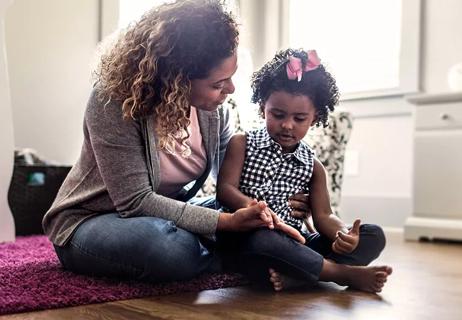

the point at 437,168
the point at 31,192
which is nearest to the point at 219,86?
the point at 31,192

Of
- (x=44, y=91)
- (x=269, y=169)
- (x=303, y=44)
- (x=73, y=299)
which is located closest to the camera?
(x=73, y=299)

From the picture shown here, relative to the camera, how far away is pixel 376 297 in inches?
44.0

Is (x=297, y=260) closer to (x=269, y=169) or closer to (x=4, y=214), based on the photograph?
(x=269, y=169)

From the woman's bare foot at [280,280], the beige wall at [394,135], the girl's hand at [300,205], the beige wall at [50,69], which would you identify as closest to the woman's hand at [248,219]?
the woman's bare foot at [280,280]

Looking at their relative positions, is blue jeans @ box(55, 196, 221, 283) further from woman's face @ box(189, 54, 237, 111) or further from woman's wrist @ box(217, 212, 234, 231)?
woman's face @ box(189, 54, 237, 111)

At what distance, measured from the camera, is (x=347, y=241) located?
1138mm

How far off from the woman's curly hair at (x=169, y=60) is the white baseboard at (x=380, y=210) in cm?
196

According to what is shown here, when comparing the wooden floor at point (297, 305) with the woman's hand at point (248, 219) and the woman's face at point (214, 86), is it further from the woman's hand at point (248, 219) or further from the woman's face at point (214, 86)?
the woman's face at point (214, 86)

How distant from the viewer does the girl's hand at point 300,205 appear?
1284 millimetres

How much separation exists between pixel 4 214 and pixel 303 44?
2.11 m

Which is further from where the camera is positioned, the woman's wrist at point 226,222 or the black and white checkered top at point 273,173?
the black and white checkered top at point 273,173

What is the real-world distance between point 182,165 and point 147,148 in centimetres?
13

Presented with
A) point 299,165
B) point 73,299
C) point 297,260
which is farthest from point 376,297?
point 73,299

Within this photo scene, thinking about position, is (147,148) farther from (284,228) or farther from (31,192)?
(31,192)
